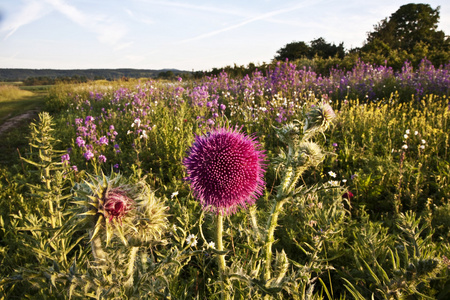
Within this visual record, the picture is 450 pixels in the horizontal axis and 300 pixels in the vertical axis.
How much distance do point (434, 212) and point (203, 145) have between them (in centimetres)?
362

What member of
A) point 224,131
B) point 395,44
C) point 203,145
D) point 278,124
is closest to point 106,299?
point 203,145

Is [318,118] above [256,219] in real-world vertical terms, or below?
above

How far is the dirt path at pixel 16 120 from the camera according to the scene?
33.3 feet

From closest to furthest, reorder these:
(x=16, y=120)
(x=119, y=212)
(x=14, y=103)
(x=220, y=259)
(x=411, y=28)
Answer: (x=119, y=212), (x=220, y=259), (x=16, y=120), (x=14, y=103), (x=411, y=28)

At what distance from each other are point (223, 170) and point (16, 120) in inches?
525

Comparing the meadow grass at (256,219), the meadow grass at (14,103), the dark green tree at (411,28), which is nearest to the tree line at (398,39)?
the dark green tree at (411,28)

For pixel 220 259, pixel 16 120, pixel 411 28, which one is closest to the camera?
pixel 220 259

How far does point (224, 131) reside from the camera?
1.93m

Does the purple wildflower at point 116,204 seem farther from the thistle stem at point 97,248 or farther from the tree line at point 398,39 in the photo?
the tree line at point 398,39

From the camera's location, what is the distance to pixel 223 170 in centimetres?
177

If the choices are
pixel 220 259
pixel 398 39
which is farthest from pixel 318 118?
pixel 398 39

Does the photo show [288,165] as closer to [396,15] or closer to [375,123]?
[375,123]

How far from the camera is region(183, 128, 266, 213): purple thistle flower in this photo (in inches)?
69.1

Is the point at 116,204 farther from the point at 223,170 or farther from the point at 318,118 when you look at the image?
the point at 318,118
